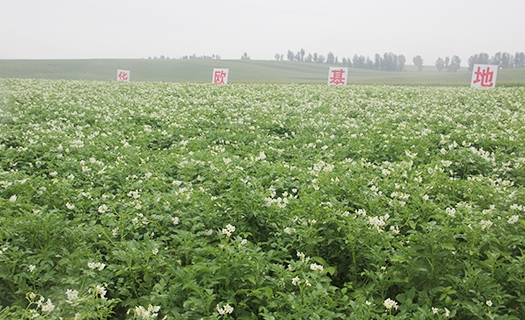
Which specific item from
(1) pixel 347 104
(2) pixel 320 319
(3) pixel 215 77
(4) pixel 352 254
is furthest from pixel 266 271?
(3) pixel 215 77

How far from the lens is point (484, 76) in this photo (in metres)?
22.8

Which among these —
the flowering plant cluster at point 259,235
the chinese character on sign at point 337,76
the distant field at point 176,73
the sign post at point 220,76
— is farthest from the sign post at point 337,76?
the flowering plant cluster at point 259,235

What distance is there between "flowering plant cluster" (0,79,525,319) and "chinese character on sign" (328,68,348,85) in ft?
64.1

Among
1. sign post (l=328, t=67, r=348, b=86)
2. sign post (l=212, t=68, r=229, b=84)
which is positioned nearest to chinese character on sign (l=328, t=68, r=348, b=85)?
sign post (l=328, t=67, r=348, b=86)

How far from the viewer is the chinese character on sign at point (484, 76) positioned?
2244 cm

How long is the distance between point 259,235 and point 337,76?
2355 cm

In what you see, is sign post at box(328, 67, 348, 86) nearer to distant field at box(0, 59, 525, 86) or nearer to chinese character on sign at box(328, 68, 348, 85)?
chinese character on sign at box(328, 68, 348, 85)

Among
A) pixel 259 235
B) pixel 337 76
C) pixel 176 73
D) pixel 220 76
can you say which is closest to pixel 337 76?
pixel 337 76

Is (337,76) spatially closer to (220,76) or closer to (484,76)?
(220,76)

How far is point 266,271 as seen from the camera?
3.20 meters

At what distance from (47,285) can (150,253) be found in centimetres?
87

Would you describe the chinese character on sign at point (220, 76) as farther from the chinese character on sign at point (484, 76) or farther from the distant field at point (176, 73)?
the chinese character on sign at point (484, 76)

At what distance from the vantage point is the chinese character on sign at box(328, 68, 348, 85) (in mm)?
26078

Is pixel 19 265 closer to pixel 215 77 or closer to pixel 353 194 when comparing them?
pixel 353 194
